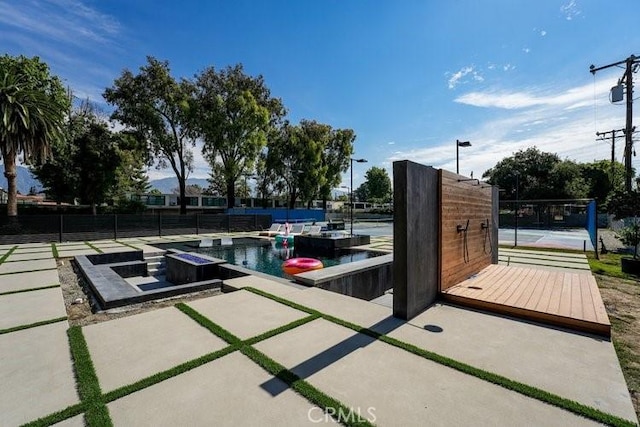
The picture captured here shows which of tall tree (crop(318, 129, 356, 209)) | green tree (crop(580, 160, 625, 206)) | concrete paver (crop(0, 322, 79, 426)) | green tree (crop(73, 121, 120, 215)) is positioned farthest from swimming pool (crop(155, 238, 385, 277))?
green tree (crop(580, 160, 625, 206))

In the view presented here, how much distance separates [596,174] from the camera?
3419 centimetres

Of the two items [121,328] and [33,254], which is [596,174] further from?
[33,254]

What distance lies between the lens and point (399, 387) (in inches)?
91.5

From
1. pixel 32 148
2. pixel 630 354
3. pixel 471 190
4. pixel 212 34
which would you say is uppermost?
pixel 212 34

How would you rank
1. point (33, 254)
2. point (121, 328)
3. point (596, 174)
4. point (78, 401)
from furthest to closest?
point (596, 174) < point (33, 254) < point (121, 328) < point (78, 401)

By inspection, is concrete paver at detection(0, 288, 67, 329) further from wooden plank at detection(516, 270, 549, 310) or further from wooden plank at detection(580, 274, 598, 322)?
wooden plank at detection(580, 274, 598, 322)

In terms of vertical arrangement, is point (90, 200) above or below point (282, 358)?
above

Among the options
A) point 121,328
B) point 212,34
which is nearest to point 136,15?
point 212,34

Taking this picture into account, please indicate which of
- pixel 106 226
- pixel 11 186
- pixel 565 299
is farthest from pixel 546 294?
pixel 11 186

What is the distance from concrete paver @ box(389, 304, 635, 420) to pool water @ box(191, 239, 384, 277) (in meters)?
6.00

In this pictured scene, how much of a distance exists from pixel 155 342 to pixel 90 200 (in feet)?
76.7

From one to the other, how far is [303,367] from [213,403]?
818 mm

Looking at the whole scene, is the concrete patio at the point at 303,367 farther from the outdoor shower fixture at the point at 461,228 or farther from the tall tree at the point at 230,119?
the tall tree at the point at 230,119

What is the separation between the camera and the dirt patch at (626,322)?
2.72m
